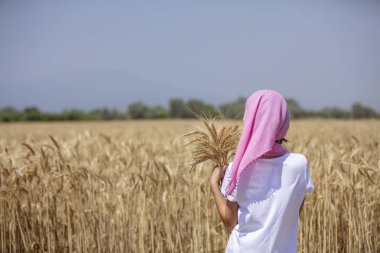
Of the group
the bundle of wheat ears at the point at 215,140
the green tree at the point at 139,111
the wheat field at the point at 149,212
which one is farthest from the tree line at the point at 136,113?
the bundle of wheat ears at the point at 215,140

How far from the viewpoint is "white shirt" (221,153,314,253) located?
1996 millimetres

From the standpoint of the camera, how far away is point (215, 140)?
7.90ft

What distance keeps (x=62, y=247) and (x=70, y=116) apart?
174 ft

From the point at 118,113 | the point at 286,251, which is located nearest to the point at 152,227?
the point at 286,251

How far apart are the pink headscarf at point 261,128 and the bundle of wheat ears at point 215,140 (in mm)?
366

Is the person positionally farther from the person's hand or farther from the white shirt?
the person's hand

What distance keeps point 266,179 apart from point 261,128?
0.22 m

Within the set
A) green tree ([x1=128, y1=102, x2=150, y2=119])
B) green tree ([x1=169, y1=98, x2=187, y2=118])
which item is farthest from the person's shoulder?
green tree ([x1=169, y1=98, x2=187, y2=118])

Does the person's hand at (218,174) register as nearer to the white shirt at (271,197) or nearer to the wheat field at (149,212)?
the white shirt at (271,197)

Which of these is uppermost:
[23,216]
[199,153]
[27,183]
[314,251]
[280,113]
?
[280,113]

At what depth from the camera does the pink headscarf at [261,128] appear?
1.96 m

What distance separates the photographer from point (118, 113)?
55812 mm

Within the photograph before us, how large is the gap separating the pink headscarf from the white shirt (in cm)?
5

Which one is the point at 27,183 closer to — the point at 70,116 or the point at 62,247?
the point at 62,247
